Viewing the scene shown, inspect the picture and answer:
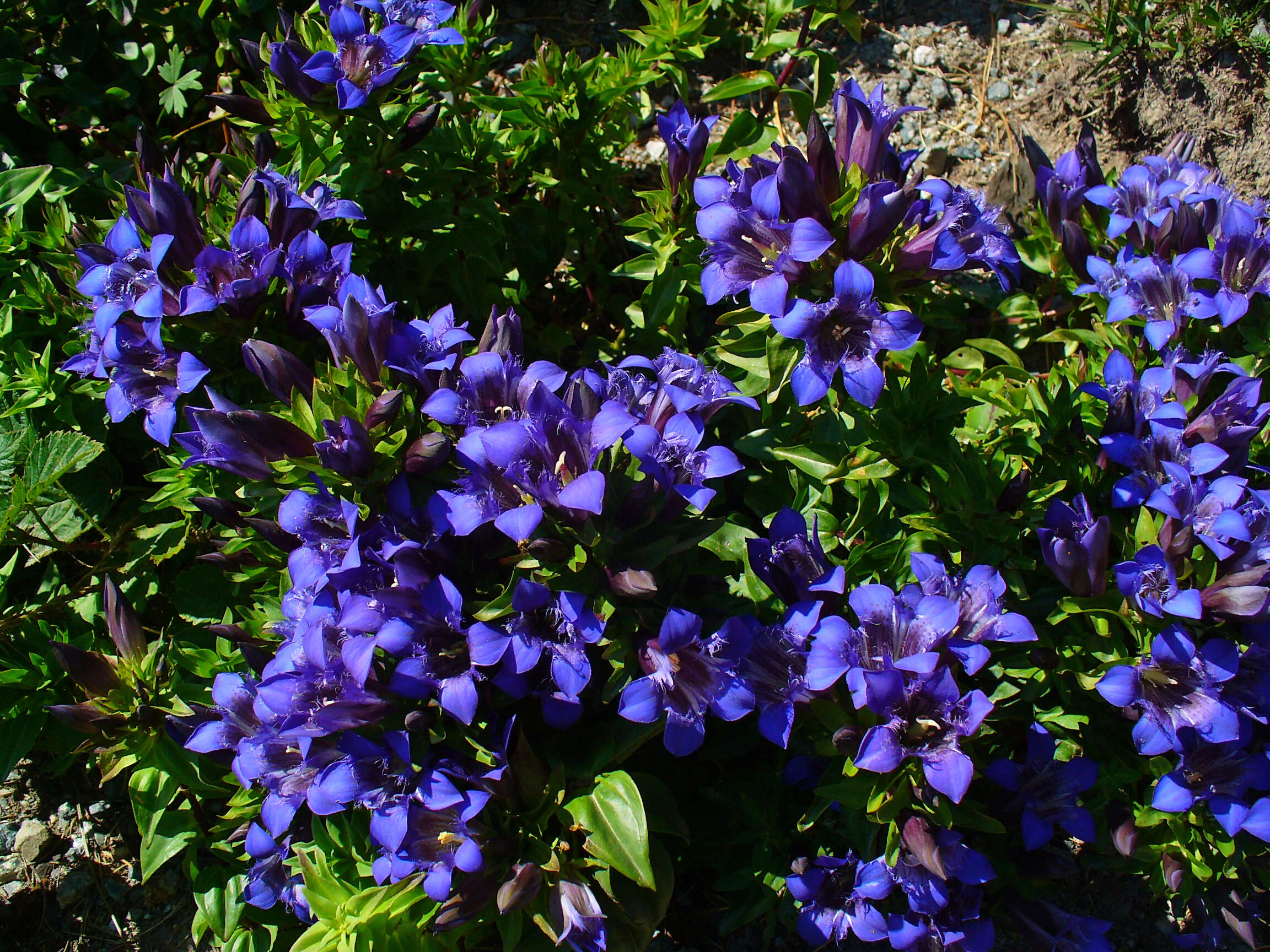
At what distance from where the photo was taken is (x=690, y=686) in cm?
222

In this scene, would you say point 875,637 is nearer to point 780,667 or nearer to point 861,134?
point 780,667

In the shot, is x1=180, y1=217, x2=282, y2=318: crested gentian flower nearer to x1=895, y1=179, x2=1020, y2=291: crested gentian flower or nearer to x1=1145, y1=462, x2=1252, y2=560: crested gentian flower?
x1=895, y1=179, x2=1020, y2=291: crested gentian flower

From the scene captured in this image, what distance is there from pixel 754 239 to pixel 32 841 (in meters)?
3.21

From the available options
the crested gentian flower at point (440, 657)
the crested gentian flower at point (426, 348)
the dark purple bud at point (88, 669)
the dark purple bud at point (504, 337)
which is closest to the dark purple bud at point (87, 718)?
the dark purple bud at point (88, 669)

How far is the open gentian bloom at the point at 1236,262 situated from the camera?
299cm

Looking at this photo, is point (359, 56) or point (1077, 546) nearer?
point (1077, 546)

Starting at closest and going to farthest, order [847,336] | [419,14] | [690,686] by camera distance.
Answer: [690,686]
[847,336]
[419,14]

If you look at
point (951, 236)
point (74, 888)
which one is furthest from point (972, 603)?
point (74, 888)

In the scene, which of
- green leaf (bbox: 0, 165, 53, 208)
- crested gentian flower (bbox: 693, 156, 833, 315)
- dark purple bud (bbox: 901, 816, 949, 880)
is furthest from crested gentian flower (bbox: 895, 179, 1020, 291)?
green leaf (bbox: 0, 165, 53, 208)

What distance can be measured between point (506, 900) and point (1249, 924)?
7.02ft

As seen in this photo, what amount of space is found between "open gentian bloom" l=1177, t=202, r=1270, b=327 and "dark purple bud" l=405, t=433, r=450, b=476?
7.99 ft

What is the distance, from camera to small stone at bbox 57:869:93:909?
327 centimetres

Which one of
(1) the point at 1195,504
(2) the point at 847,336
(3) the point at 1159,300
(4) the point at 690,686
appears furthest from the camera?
(3) the point at 1159,300

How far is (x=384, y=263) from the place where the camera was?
340cm
